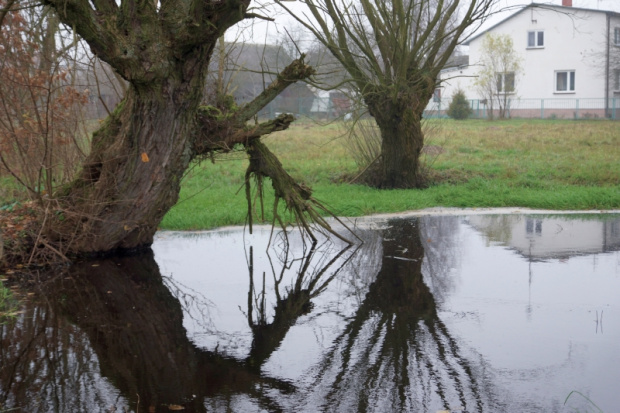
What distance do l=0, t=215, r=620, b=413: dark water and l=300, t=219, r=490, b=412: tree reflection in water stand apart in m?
0.02

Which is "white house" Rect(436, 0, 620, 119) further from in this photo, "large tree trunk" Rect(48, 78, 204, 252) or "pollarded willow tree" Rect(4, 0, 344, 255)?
"large tree trunk" Rect(48, 78, 204, 252)

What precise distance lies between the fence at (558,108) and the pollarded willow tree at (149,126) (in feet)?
118

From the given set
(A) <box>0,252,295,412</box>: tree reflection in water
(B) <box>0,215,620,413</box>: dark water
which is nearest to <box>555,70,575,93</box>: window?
(B) <box>0,215,620,413</box>: dark water

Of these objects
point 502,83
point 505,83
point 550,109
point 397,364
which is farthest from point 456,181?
point 550,109

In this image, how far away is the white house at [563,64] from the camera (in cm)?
4441

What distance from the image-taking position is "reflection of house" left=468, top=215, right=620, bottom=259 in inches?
363

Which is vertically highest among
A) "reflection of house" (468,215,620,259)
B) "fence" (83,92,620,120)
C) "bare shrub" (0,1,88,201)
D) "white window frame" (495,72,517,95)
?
"white window frame" (495,72,517,95)

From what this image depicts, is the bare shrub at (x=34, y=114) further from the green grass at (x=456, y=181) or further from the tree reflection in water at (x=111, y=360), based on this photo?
the tree reflection in water at (x=111, y=360)

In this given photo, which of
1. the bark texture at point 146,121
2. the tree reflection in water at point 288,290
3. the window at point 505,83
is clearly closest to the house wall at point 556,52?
the window at point 505,83

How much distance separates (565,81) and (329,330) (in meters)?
45.2

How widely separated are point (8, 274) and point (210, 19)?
3.80m

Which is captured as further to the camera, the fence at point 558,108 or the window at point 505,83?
the window at point 505,83

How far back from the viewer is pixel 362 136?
16891 mm

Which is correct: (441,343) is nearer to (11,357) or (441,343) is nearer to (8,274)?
(11,357)
